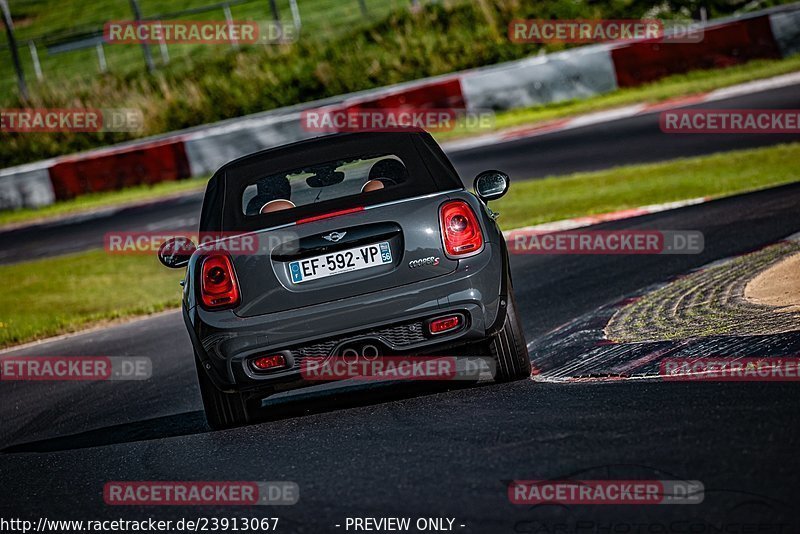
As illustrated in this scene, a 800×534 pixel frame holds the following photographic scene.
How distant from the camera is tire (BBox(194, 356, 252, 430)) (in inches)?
244

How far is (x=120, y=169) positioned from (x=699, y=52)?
37.4 ft

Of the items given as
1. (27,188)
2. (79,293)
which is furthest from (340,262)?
(27,188)

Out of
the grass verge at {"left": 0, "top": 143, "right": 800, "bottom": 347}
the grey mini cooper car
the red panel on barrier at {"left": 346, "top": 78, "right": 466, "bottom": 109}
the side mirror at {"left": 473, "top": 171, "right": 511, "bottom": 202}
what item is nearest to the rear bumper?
the grey mini cooper car

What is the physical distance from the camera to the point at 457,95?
22984 mm

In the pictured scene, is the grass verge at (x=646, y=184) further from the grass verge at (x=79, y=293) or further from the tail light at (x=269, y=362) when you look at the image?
the tail light at (x=269, y=362)

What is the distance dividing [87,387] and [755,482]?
608cm

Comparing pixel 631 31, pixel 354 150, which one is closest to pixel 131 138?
pixel 631 31

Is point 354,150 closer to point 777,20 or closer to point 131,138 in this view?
point 777,20

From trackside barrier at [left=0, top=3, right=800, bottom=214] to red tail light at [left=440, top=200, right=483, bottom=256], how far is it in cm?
1700

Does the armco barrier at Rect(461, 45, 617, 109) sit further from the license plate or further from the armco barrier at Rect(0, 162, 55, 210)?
the license plate

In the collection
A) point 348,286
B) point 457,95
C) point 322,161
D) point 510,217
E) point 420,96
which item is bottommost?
point 510,217

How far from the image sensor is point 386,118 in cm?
2270

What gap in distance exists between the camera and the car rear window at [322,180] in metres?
6.54

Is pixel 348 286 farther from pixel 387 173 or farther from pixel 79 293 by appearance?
pixel 79 293
